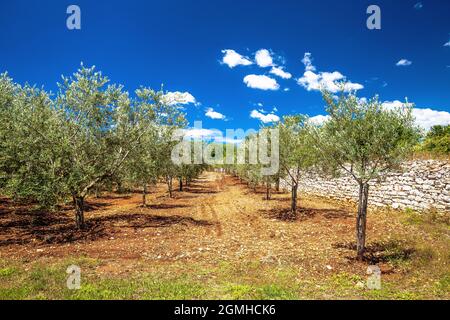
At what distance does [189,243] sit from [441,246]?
15.7m

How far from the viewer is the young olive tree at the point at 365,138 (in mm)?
14242

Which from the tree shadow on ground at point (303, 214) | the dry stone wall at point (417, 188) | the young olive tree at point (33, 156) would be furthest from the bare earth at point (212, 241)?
the young olive tree at point (33, 156)

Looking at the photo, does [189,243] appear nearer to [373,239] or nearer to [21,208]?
[373,239]

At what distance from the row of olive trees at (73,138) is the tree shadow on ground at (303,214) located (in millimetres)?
14888

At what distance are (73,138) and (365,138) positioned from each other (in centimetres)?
1891

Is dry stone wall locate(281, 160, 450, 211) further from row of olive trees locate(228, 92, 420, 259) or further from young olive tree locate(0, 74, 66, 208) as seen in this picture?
young olive tree locate(0, 74, 66, 208)

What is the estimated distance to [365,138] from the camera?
48.4ft

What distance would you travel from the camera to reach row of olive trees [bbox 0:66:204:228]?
18.4m

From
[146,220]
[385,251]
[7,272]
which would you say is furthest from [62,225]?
[385,251]

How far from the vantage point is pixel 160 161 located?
36.9m

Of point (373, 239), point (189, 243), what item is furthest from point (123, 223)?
point (373, 239)

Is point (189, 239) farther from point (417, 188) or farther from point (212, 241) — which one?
point (417, 188)

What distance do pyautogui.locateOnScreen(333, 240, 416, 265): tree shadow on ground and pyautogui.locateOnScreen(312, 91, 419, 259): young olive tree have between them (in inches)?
46.7

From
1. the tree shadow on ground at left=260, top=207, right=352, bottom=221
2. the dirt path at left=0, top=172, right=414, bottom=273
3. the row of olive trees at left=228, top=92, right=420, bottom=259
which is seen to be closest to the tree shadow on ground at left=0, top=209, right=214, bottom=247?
the dirt path at left=0, top=172, right=414, bottom=273
